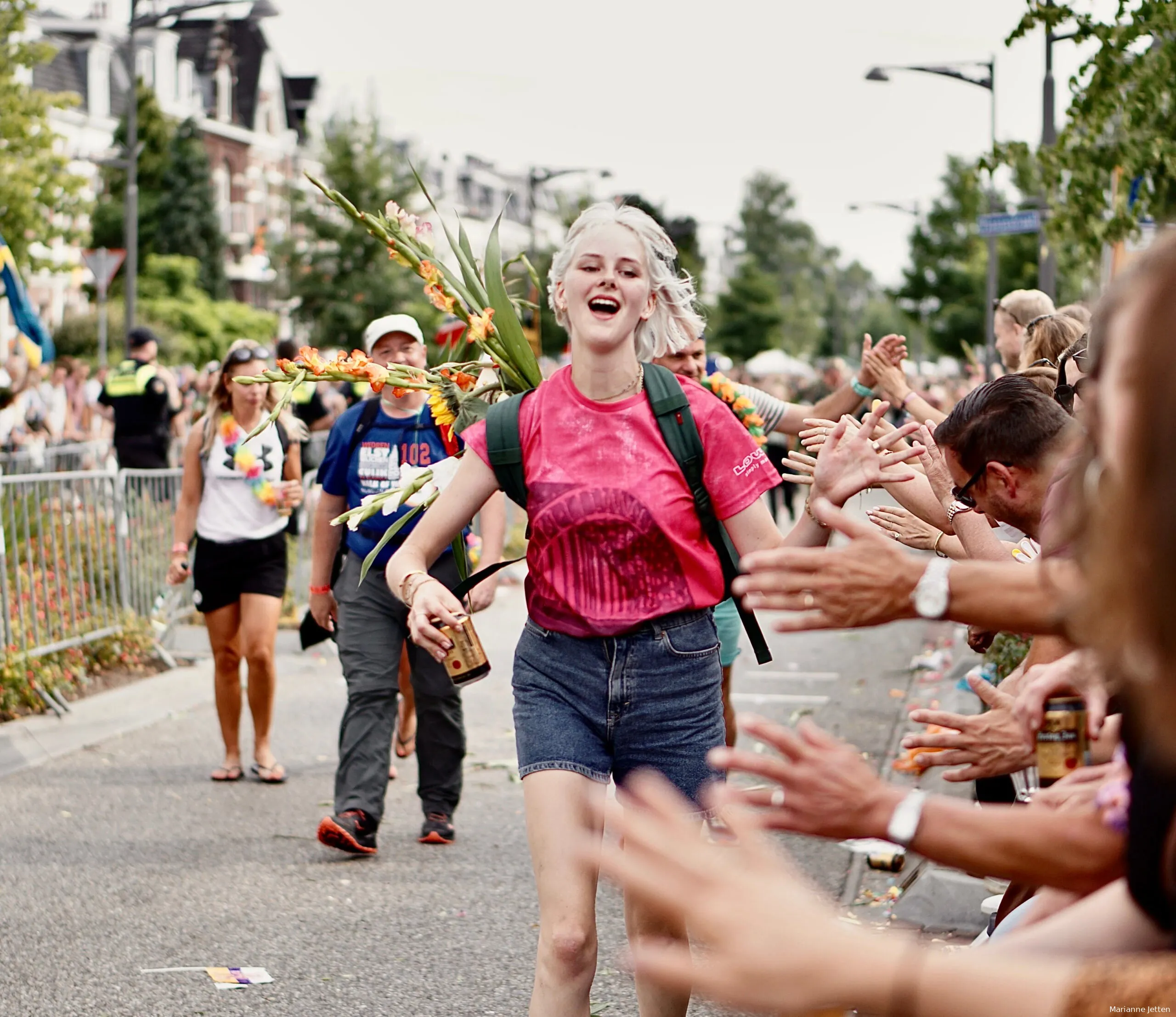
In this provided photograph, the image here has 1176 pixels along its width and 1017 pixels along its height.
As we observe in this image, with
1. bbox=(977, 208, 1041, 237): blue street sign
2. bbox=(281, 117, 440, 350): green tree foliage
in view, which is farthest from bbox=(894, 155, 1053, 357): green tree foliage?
bbox=(977, 208, 1041, 237): blue street sign

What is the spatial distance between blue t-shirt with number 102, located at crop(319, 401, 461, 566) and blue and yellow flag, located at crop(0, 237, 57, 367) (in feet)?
22.5

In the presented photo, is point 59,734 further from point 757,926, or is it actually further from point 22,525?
point 757,926

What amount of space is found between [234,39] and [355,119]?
1316 inches

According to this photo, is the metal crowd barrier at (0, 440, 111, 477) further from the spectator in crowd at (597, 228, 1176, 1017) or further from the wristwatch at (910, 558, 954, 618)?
the spectator in crowd at (597, 228, 1176, 1017)

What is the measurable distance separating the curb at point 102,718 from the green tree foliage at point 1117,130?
19.0ft

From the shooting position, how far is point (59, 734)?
8961mm

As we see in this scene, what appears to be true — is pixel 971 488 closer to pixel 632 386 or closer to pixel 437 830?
pixel 632 386

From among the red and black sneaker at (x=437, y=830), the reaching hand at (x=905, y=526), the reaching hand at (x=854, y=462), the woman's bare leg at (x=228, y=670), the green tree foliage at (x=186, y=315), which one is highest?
the green tree foliage at (x=186, y=315)

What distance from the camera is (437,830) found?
22.7 ft

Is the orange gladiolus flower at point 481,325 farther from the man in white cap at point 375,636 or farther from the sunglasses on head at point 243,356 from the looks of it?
the sunglasses on head at point 243,356

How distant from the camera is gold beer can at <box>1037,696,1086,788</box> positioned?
239 cm

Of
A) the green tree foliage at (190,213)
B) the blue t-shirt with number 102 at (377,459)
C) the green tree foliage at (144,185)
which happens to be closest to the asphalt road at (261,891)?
the blue t-shirt with number 102 at (377,459)

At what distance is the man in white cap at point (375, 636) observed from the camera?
6598mm

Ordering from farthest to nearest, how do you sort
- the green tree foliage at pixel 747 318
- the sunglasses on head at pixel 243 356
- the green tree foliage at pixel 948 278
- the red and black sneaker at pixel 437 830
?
1. the green tree foliage at pixel 747 318
2. the green tree foliage at pixel 948 278
3. the sunglasses on head at pixel 243 356
4. the red and black sneaker at pixel 437 830
